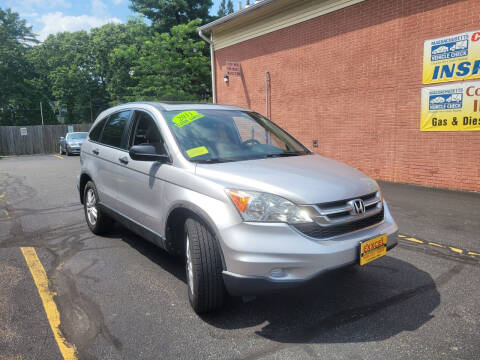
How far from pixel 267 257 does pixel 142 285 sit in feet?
5.46

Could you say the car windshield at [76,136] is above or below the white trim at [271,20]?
below

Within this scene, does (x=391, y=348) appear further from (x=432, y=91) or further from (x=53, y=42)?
(x=53, y=42)

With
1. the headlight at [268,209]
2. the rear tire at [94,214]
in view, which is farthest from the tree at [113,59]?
the headlight at [268,209]

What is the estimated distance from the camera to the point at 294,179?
290cm

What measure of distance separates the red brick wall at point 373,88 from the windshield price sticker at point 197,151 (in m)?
7.09

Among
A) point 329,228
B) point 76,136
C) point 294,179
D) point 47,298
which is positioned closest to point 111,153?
point 47,298

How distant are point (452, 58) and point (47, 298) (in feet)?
29.0

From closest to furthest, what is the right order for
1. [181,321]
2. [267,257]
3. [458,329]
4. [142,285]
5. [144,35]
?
[267,257] < [458,329] < [181,321] < [142,285] < [144,35]

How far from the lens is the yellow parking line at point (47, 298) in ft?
8.68

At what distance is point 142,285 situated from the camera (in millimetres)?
3689

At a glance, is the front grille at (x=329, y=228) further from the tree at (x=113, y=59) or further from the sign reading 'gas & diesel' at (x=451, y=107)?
the tree at (x=113, y=59)

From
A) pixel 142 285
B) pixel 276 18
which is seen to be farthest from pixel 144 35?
pixel 142 285

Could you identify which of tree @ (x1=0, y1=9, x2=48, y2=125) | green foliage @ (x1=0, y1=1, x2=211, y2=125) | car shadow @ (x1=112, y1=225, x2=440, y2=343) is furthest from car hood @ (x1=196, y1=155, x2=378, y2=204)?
tree @ (x1=0, y1=9, x2=48, y2=125)

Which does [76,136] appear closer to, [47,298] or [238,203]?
[47,298]
